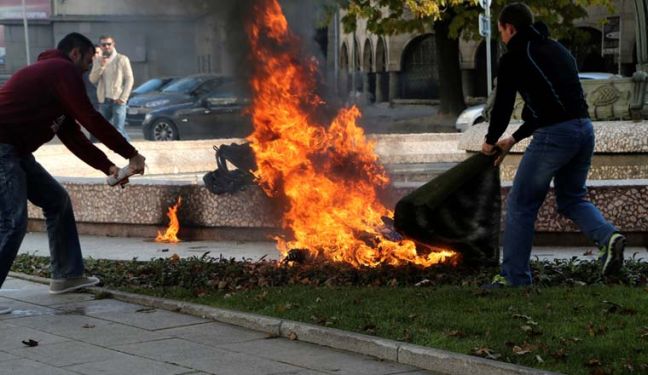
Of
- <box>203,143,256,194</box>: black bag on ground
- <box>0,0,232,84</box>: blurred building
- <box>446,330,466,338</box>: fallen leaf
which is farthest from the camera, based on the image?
<box>203,143,256,194</box>: black bag on ground

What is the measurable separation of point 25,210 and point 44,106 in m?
0.69

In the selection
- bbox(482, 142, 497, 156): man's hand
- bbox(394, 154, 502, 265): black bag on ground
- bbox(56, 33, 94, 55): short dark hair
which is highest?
bbox(56, 33, 94, 55): short dark hair

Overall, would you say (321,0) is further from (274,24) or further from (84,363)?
(84,363)

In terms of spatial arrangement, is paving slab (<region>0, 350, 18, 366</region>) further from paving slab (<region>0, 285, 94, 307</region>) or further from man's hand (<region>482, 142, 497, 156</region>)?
man's hand (<region>482, 142, 497, 156</region>)

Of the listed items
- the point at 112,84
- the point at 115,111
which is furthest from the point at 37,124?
the point at 115,111

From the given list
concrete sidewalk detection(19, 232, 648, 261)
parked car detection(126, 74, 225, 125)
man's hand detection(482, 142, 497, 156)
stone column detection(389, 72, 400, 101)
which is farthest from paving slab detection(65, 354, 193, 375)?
stone column detection(389, 72, 400, 101)

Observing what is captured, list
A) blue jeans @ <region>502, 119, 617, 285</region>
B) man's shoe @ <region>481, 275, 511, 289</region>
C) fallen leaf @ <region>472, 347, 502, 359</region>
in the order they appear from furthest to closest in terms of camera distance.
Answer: man's shoe @ <region>481, 275, 511, 289</region>, blue jeans @ <region>502, 119, 617, 285</region>, fallen leaf @ <region>472, 347, 502, 359</region>

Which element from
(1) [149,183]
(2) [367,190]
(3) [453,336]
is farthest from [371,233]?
(1) [149,183]

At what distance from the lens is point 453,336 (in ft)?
20.8

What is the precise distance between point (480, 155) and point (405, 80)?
1743 inches

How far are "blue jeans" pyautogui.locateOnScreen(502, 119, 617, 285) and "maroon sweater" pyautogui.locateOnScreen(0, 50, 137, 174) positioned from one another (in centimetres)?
248

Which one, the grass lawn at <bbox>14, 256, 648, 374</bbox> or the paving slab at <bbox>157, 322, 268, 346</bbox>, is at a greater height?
the grass lawn at <bbox>14, 256, 648, 374</bbox>

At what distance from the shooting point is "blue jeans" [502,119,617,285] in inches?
297

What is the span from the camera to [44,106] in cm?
818
